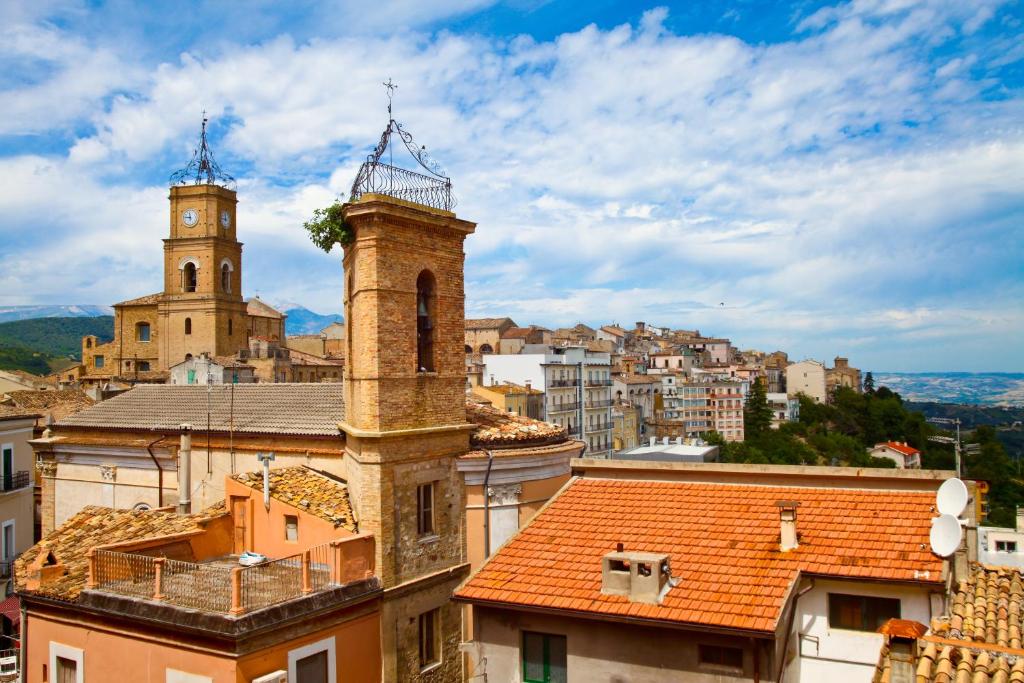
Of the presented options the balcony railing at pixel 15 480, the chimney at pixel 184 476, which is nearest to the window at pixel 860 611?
the chimney at pixel 184 476

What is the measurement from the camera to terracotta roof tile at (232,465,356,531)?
57.0 ft

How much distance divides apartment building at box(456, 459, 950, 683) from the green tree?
103 meters

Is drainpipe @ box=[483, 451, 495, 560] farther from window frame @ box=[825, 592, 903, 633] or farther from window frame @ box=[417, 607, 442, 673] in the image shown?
window frame @ box=[825, 592, 903, 633]

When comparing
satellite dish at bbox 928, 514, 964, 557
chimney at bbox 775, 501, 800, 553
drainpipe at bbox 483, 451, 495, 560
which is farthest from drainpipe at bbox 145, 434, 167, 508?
satellite dish at bbox 928, 514, 964, 557

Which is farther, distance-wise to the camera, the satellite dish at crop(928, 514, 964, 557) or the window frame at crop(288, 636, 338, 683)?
the window frame at crop(288, 636, 338, 683)

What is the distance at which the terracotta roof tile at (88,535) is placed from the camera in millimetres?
16516

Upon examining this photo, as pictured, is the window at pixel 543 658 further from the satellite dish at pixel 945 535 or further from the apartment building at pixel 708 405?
the apartment building at pixel 708 405

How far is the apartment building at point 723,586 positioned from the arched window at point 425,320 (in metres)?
5.51

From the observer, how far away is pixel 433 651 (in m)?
18.0

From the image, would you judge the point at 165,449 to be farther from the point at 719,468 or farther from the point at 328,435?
the point at 719,468

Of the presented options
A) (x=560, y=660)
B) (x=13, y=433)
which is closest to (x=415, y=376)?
(x=560, y=660)

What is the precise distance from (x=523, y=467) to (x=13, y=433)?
2093cm

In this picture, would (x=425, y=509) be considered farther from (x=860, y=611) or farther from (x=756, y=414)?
(x=756, y=414)

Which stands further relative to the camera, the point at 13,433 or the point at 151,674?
the point at 13,433
